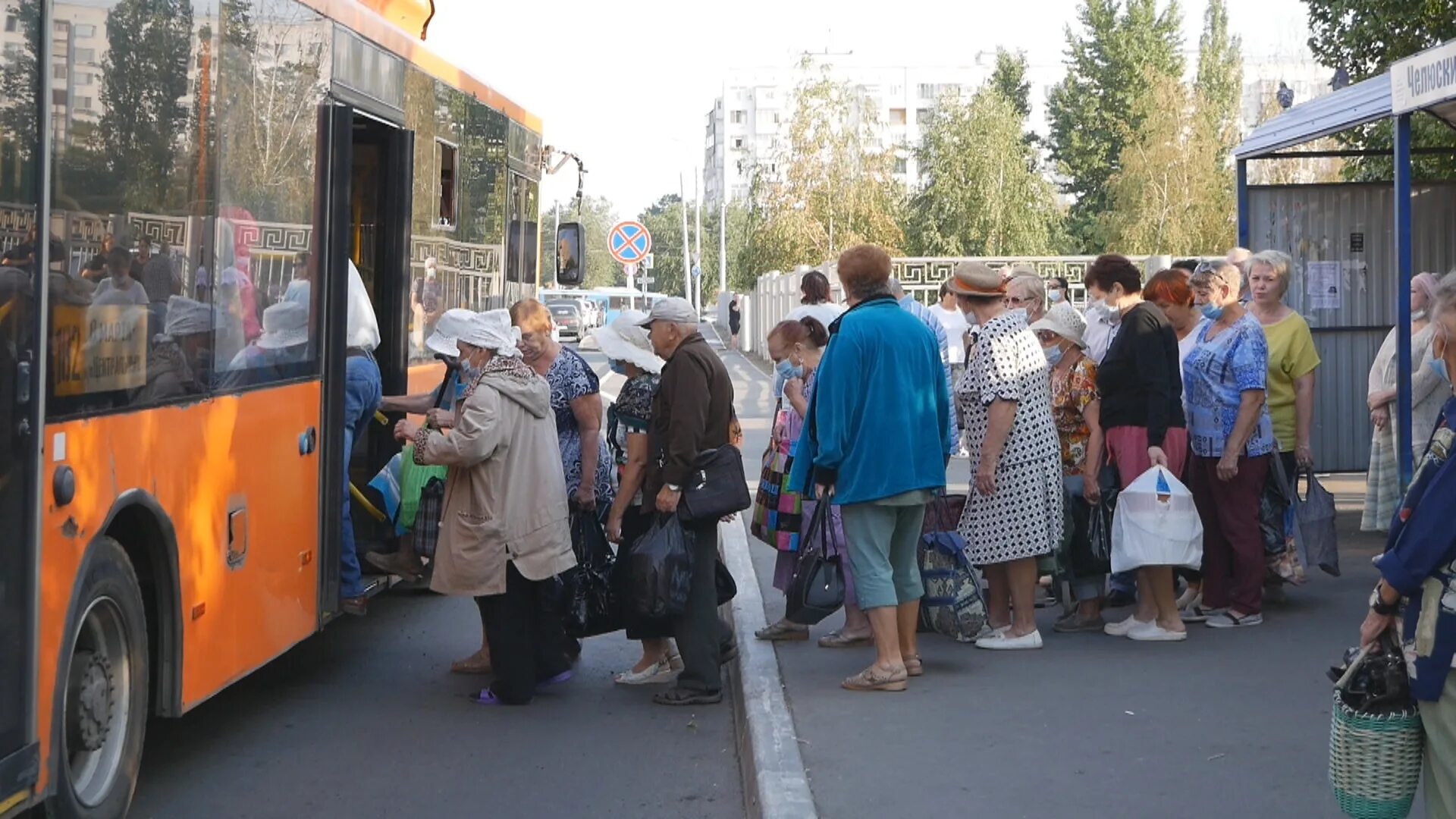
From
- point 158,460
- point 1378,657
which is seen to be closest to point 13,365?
point 158,460

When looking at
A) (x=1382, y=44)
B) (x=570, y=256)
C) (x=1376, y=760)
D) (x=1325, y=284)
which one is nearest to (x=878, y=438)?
(x=1376, y=760)

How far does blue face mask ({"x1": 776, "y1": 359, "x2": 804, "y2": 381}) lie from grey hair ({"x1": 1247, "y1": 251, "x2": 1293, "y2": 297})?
2476mm

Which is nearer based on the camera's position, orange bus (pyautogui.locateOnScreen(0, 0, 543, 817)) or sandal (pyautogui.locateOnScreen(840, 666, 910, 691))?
orange bus (pyautogui.locateOnScreen(0, 0, 543, 817))

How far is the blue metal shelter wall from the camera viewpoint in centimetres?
1266

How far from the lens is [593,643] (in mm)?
9445

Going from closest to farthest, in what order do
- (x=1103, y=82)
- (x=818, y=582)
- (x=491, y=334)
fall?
(x=491, y=334), (x=818, y=582), (x=1103, y=82)

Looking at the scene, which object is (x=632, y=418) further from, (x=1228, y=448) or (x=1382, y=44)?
(x=1382, y=44)

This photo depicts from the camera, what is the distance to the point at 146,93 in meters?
5.55

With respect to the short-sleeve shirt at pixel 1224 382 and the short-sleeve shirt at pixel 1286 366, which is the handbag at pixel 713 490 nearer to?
the short-sleeve shirt at pixel 1224 382

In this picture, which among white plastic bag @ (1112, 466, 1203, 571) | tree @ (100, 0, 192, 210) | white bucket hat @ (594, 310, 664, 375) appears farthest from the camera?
white plastic bag @ (1112, 466, 1203, 571)

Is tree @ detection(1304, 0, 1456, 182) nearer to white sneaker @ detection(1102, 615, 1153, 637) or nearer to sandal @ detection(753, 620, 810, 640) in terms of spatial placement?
white sneaker @ detection(1102, 615, 1153, 637)

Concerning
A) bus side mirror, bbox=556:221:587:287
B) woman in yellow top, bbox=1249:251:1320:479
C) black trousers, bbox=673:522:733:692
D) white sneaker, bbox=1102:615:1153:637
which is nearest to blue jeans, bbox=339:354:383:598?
black trousers, bbox=673:522:733:692

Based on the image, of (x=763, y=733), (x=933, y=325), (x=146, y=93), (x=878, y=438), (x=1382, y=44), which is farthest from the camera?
(x=1382, y=44)

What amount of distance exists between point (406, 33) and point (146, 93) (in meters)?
3.54
